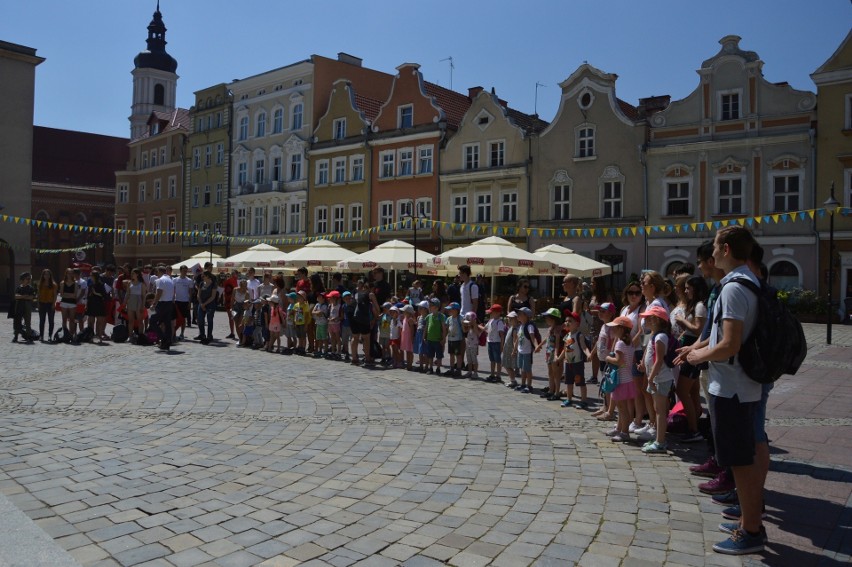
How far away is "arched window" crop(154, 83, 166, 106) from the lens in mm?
81812

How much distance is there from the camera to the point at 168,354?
15.2m

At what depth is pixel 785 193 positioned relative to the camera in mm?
28328

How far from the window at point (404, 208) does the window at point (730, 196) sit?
1598 centimetres

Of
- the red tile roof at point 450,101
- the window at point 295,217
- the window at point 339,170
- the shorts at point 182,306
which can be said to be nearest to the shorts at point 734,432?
the shorts at point 182,306

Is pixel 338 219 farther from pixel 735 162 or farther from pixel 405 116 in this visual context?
pixel 735 162

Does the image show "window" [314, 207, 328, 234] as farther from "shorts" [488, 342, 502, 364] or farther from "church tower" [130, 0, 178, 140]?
"church tower" [130, 0, 178, 140]

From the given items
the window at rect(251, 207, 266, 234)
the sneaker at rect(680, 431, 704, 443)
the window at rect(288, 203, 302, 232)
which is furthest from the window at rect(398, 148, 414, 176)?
the sneaker at rect(680, 431, 704, 443)

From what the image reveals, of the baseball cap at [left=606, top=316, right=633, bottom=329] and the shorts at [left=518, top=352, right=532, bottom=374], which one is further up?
the baseball cap at [left=606, top=316, right=633, bottom=329]

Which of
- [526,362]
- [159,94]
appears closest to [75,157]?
[159,94]

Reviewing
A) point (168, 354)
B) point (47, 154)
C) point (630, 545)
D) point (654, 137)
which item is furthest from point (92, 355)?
point (47, 154)

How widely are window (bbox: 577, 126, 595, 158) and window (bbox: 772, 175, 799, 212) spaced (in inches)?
314

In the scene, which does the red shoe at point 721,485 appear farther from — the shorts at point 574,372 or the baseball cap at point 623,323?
the shorts at point 574,372

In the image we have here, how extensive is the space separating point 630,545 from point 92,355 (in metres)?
13.3

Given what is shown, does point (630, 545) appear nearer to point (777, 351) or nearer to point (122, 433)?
point (777, 351)
